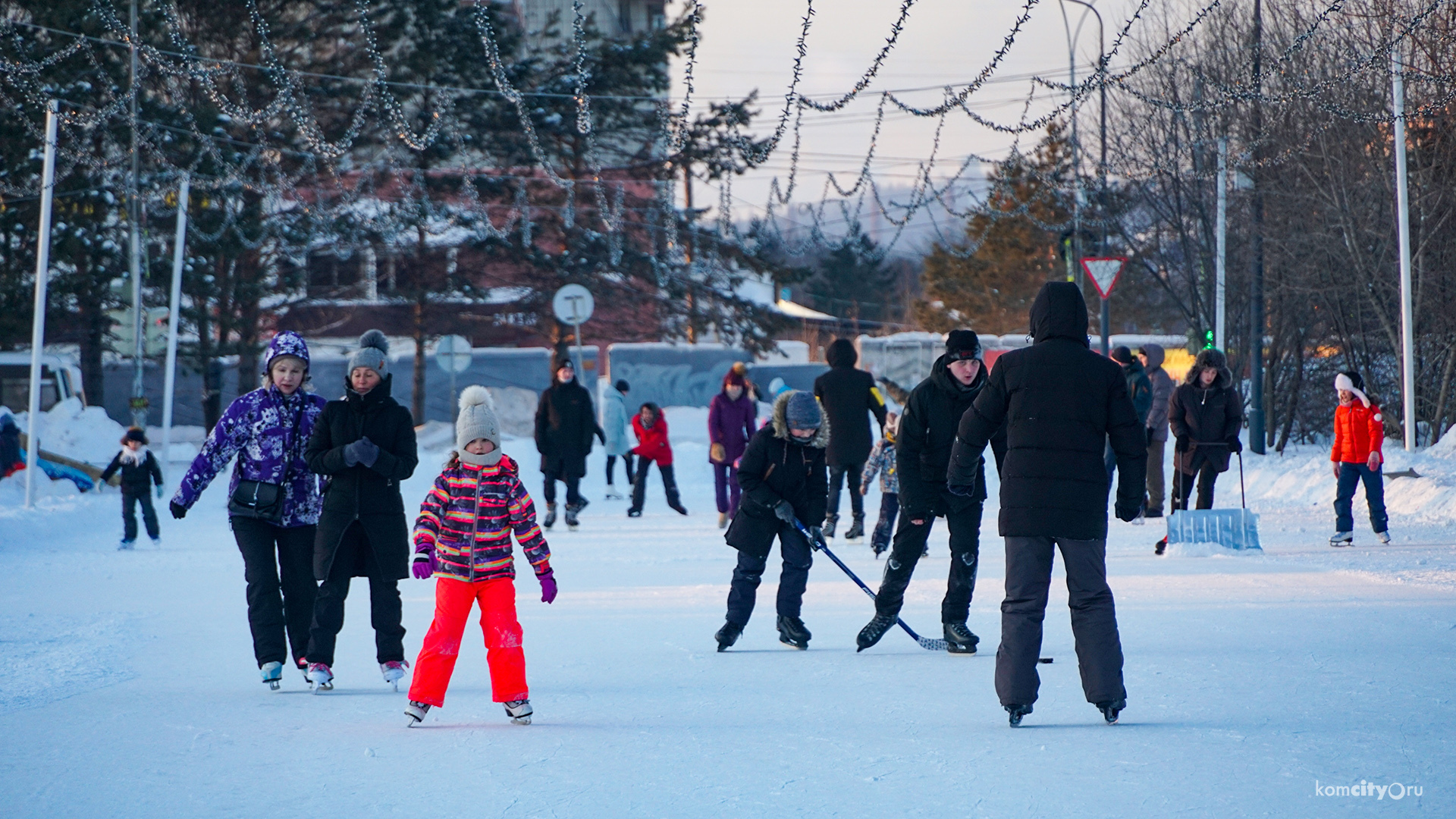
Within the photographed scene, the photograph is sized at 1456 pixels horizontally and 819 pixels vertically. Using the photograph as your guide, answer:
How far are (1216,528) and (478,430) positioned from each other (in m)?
7.54

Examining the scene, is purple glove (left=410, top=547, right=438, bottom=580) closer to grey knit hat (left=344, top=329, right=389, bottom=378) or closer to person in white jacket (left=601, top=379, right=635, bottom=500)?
grey knit hat (left=344, top=329, right=389, bottom=378)

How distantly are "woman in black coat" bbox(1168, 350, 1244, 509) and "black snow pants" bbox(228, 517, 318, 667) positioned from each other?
23.8 feet

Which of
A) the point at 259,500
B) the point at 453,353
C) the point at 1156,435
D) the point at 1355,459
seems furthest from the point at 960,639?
the point at 453,353

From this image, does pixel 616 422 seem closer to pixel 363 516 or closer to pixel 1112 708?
pixel 363 516

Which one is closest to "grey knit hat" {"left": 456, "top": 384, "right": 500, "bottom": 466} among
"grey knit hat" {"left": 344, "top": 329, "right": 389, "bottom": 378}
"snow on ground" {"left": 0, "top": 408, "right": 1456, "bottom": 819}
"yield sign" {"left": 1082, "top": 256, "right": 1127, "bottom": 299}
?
"grey knit hat" {"left": 344, "top": 329, "right": 389, "bottom": 378}

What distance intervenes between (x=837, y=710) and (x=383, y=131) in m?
26.3

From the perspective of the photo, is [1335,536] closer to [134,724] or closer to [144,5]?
[134,724]

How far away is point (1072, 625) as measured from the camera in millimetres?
5016

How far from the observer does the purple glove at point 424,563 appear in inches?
206

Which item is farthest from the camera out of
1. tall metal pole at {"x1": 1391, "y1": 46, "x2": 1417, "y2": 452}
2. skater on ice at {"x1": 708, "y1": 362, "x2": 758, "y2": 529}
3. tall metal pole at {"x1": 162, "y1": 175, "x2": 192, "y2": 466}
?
tall metal pole at {"x1": 162, "y1": 175, "x2": 192, "y2": 466}

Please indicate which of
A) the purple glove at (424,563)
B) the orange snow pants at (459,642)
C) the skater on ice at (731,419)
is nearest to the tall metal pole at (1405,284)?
the skater on ice at (731,419)

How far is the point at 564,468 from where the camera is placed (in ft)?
47.1

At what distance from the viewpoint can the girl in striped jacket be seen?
17.4 feet

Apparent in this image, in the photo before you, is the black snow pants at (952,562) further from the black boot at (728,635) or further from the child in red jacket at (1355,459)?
the child in red jacket at (1355,459)
